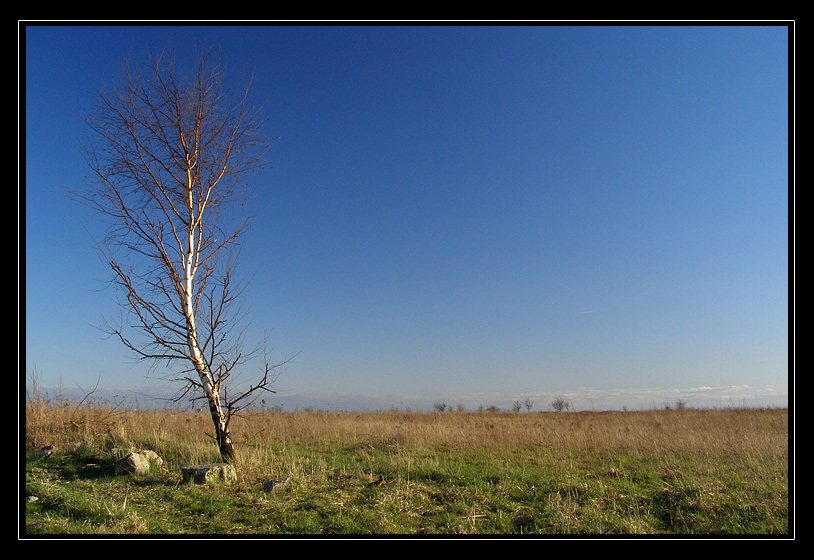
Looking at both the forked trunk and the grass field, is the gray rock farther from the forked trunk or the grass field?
the forked trunk

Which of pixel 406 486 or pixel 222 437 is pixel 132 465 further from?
pixel 406 486

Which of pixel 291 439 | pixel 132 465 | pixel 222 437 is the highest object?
pixel 222 437

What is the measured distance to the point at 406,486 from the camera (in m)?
7.84

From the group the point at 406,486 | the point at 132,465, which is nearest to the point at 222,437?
the point at 132,465

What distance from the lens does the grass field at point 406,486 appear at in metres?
6.16

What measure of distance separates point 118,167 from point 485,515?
1131 cm

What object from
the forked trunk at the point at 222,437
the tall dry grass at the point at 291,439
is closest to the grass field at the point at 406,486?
the tall dry grass at the point at 291,439

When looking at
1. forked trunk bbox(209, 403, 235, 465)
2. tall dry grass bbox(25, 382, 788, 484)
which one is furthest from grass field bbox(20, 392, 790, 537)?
forked trunk bbox(209, 403, 235, 465)

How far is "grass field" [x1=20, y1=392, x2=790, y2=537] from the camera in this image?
6.16 metres

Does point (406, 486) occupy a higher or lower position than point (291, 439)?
higher

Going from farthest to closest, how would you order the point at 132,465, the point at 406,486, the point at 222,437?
the point at 222,437 < the point at 132,465 < the point at 406,486
